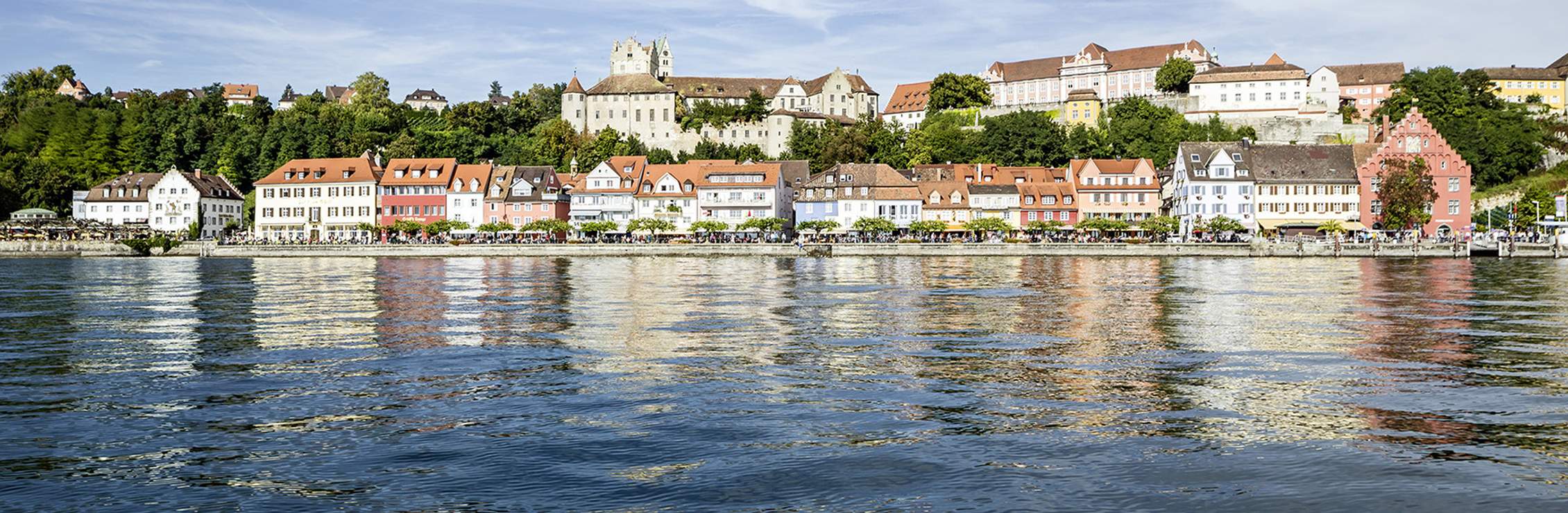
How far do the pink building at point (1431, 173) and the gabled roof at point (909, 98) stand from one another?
→ 53219mm

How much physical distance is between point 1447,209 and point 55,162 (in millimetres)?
108501

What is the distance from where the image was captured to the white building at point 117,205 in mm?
103625

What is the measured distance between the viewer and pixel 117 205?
104000 mm

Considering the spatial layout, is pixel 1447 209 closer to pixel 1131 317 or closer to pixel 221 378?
pixel 1131 317

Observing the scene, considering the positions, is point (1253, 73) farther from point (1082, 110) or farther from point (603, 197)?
point (603, 197)

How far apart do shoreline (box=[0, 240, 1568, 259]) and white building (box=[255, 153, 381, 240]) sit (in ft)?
36.8

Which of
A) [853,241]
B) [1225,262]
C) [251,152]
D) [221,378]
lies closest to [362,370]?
[221,378]

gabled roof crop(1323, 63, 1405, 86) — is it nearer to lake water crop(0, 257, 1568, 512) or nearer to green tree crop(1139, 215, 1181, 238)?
green tree crop(1139, 215, 1181, 238)

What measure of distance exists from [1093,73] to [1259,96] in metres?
19.3

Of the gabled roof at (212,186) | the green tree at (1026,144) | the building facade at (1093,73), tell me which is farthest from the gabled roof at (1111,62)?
the gabled roof at (212,186)

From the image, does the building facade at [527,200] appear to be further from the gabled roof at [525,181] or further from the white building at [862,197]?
the white building at [862,197]

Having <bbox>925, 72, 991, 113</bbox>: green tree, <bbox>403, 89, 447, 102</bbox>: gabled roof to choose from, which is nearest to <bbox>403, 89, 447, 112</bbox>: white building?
<bbox>403, 89, 447, 102</bbox>: gabled roof

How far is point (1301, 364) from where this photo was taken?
72.5ft

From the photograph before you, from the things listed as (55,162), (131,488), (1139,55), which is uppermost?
(1139,55)
